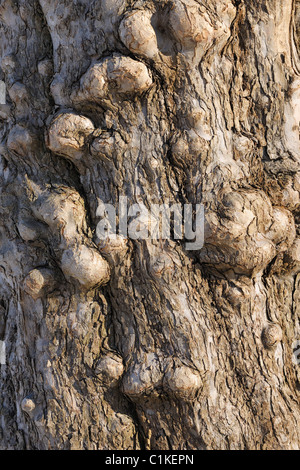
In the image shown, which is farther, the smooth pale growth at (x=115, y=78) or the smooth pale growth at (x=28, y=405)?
the smooth pale growth at (x=28, y=405)

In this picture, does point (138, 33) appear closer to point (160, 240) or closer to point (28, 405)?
point (160, 240)

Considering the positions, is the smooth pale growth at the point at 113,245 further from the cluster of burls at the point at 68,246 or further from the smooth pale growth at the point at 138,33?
the smooth pale growth at the point at 138,33

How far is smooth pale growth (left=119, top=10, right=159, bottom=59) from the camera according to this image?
59.4 inches

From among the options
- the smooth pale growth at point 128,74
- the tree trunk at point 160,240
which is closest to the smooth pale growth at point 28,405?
the tree trunk at point 160,240

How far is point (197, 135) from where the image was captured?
1600 mm

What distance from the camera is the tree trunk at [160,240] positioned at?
1557 mm

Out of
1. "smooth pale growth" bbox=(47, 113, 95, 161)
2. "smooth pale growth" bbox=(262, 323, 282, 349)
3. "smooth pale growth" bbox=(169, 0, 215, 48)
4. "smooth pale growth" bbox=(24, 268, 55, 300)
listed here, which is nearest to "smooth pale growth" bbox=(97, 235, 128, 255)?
"smooth pale growth" bbox=(24, 268, 55, 300)

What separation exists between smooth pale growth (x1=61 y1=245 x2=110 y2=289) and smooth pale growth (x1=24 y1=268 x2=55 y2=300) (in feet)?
0.22

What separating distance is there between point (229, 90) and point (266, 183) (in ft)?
1.13

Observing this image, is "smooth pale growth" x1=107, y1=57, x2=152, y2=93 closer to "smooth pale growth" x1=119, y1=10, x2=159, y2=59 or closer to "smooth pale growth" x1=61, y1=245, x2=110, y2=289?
"smooth pale growth" x1=119, y1=10, x2=159, y2=59

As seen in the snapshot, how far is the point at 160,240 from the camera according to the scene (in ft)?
5.22

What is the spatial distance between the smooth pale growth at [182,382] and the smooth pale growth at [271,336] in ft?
0.86

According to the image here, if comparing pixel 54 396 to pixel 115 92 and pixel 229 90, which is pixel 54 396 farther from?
pixel 229 90

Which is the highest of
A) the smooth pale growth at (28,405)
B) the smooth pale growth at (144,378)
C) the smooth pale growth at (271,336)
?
the smooth pale growth at (271,336)
